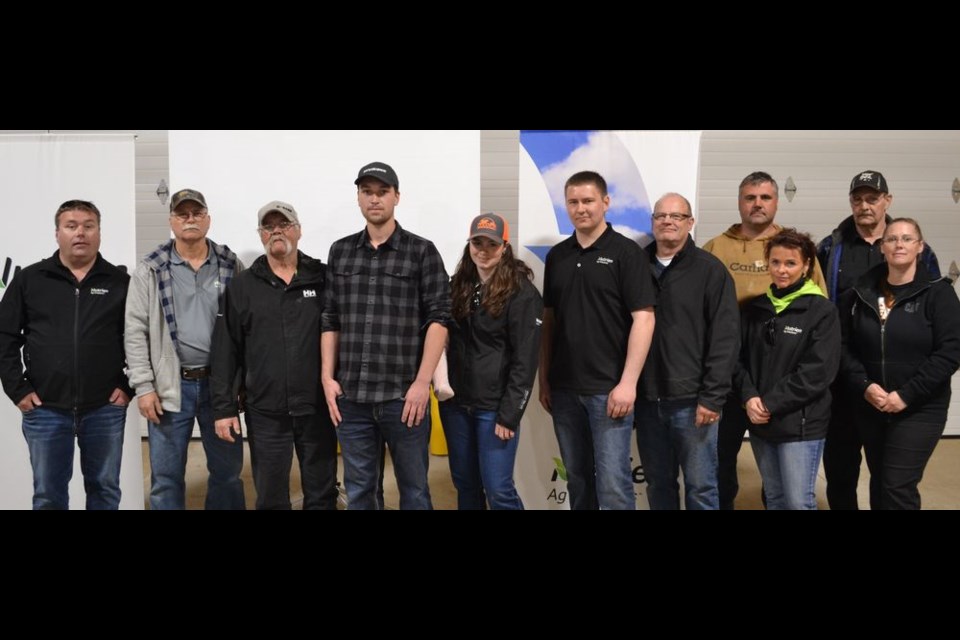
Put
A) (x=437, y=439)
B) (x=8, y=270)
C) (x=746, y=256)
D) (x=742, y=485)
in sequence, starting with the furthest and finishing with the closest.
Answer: (x=437, y=439)
(x=742, y=485)
(x=8, y=270)
(x=746, y=256)

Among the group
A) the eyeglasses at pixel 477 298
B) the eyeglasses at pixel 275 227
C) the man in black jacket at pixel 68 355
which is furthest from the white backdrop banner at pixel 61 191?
the eyeglasses at pixel 477 298

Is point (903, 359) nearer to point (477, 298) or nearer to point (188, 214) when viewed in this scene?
point (477, 298)

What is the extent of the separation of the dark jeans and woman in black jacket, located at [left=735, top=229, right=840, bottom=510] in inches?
16.7

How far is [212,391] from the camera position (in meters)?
2.90

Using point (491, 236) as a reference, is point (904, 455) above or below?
→ below

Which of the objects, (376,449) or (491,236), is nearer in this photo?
(491,236)

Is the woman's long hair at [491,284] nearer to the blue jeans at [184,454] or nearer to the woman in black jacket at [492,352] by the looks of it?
the woman in black jacket at [492,352]

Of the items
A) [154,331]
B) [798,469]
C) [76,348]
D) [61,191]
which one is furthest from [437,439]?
[61,191]

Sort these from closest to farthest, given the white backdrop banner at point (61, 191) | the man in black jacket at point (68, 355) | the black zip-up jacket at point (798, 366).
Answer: the black zip-up jacket at point (798, 366) < the man in black jacket at point (68, 355) < the white backdrop banner at point (61, 191)

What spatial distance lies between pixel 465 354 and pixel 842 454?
6.20 ft

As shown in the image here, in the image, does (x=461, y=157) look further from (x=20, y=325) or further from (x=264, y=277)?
(x=20, y=325)

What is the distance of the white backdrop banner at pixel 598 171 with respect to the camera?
3371mm

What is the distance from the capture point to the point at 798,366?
2840mm

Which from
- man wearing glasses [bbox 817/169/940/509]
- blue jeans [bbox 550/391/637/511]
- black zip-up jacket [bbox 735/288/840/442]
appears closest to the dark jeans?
man wearing glasses [bbox 817/169/940/509]
